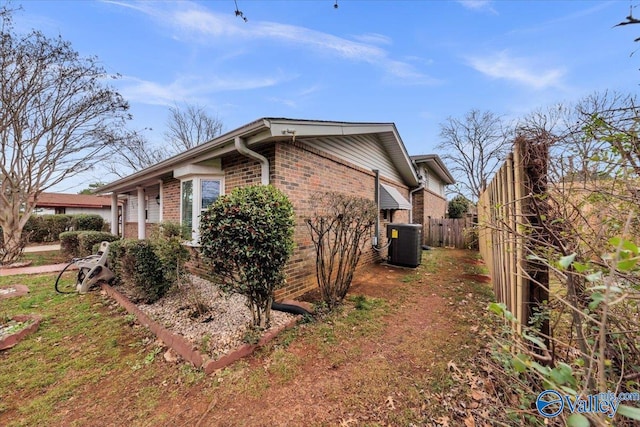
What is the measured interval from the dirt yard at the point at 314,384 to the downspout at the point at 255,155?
2809 mm

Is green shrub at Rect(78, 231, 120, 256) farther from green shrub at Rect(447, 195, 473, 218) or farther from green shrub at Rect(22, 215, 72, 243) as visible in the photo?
green shrub at Rect(447, 195, 473, 218)

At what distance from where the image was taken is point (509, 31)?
5922 millimetres

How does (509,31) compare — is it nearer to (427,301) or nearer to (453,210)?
(427,301)

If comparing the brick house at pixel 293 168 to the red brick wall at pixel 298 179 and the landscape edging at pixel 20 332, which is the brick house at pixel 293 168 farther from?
the landscape edging at pixel 20 332

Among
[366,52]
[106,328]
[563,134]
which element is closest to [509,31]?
[366,52]

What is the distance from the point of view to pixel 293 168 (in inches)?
201

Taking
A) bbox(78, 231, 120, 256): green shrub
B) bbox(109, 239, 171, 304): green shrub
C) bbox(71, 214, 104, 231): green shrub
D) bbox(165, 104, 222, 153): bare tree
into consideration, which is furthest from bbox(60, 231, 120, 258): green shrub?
bbox(165, 104, 222, 153): bare tree

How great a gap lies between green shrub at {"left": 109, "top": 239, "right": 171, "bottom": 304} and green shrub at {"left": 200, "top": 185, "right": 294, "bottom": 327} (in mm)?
2159

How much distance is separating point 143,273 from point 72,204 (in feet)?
97.4

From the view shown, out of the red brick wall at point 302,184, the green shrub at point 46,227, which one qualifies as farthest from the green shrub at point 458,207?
the green shrub at point 46,227

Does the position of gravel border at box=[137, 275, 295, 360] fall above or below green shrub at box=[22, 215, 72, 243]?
below

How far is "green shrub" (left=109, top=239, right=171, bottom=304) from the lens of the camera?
4777 mm

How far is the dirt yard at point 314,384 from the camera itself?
2297mm

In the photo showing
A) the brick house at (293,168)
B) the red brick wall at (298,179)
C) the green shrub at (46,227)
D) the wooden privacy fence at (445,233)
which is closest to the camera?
the brick house at (293,168)
